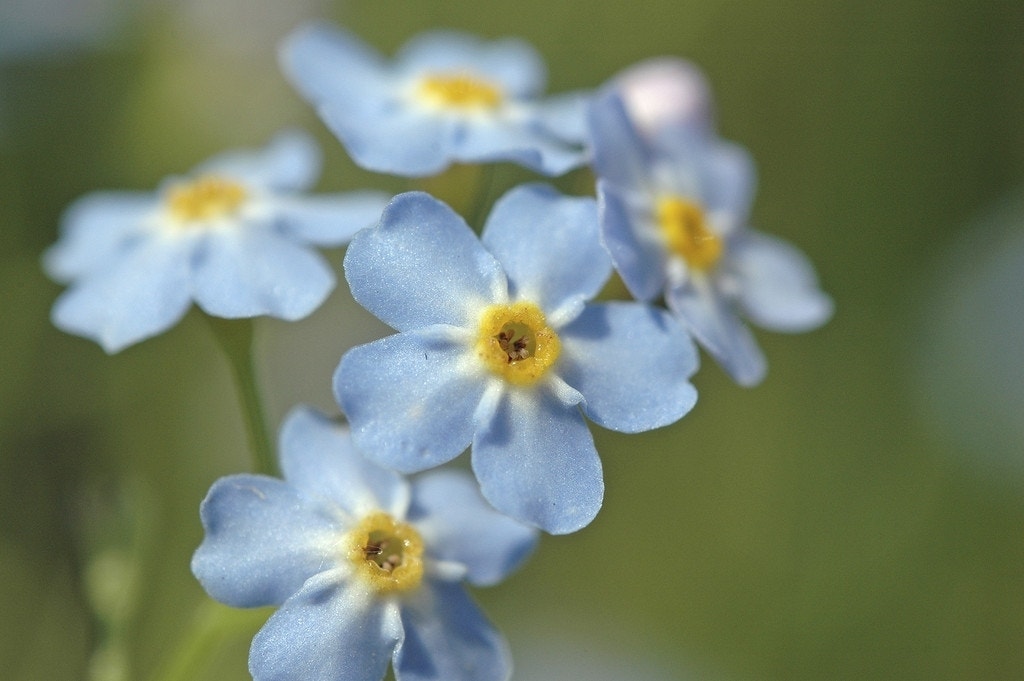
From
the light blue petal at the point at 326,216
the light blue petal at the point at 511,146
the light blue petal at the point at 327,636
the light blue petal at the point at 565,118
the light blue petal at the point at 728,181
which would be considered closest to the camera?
the light blue petal at the point at 327,636

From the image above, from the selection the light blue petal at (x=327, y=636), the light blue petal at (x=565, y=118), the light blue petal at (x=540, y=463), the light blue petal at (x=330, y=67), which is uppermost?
the light blue petal at (x=565, y=118)

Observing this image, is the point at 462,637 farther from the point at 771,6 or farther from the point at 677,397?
the point at 771,6

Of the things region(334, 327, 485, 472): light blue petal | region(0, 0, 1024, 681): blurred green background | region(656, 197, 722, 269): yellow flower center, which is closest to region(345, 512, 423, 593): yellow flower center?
region(334, 327, 485, 472): light blue petal

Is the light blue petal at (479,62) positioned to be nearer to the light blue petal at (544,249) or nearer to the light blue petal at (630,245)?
the light blue petal at (630,245)

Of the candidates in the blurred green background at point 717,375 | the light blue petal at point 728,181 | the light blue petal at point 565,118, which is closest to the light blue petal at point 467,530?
the light blue petal at point 565,118

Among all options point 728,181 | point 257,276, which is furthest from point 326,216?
point 728,181

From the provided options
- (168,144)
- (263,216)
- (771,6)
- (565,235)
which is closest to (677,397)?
(565,235)

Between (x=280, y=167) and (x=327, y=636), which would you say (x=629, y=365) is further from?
(x=280, y=167)

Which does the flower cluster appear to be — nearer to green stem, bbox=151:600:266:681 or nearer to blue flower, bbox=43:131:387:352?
blue flower, bbox=43:131:387:352
